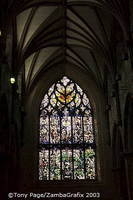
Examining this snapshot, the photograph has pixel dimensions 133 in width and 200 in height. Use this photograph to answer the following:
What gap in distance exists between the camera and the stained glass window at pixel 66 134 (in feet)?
68.1

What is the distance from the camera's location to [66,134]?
21.8m

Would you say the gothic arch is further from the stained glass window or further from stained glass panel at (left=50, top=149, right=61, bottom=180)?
stained glass panel at (left=50, top=149, right=61, bottom=180)

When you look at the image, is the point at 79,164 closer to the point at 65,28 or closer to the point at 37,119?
the point at 37,119

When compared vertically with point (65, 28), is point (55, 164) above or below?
below

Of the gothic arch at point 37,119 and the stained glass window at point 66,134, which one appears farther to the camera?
the stained glass window at point 66,134

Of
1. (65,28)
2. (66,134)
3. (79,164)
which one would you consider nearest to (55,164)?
(79,164)

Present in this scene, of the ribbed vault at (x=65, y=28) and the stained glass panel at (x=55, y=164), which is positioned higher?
the ribbed vault at (x=65, y=28)

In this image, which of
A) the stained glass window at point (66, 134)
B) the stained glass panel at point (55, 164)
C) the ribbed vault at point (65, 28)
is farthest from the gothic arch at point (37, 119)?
the ribbed vault at point (65, 28)

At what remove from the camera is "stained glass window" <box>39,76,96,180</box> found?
20.8 m

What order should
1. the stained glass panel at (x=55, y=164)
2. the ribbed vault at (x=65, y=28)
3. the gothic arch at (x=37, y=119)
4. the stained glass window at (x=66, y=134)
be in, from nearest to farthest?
the ribbed vault at (x=65, y=28) → the gothic arch at (x=37, y=119) → the stained glass panel at (x=55, y=164) → the stained glass window at (x=66, y=134)

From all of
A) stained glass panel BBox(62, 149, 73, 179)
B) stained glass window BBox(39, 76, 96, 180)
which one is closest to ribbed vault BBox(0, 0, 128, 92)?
stained glass window BBox(39, 76, 96, 180)

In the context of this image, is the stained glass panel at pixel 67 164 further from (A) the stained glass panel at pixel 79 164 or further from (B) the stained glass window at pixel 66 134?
(A) the stained glass panel at pixel 79 164

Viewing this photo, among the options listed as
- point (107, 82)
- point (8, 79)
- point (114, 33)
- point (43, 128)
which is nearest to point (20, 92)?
point (43, 128)

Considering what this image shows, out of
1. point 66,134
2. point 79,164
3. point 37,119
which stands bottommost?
point 79,164
